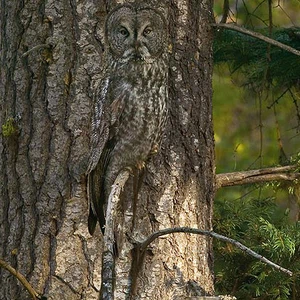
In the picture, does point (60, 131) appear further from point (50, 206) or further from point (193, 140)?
point (193, 140)

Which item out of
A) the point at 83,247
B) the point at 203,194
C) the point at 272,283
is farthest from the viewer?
the point at 272,283

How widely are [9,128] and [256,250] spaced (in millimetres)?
1151

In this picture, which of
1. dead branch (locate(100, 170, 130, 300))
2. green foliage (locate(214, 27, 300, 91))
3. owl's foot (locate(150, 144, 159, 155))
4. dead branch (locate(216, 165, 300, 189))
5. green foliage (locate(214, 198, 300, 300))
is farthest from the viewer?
green foliage (locate(214, 27, 300, 91))

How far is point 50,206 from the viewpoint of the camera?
265 cm

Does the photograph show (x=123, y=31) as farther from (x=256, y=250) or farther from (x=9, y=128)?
(x=256, y=250)

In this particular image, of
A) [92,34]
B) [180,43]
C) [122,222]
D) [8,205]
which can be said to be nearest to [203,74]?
[180,43]

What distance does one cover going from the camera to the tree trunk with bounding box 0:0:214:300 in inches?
103

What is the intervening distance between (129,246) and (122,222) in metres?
0.09

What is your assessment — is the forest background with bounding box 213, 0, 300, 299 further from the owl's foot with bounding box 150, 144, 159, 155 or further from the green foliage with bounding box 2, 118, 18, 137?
the green foliage with bounding box 2, 118, 18, 137

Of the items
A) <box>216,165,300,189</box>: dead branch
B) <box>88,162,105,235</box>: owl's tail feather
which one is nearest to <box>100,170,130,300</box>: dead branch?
<box>88,162,105,235</box>: owl's tail feather

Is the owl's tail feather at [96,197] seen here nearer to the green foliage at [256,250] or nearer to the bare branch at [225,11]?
the green foliage at [256,250]

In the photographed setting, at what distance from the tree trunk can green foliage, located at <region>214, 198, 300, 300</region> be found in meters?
0.41

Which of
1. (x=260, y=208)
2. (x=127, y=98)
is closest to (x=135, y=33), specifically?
(x=127, y=98)

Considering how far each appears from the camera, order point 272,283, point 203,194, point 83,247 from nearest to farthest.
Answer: point 83,247, point 203,194, point 272,283
